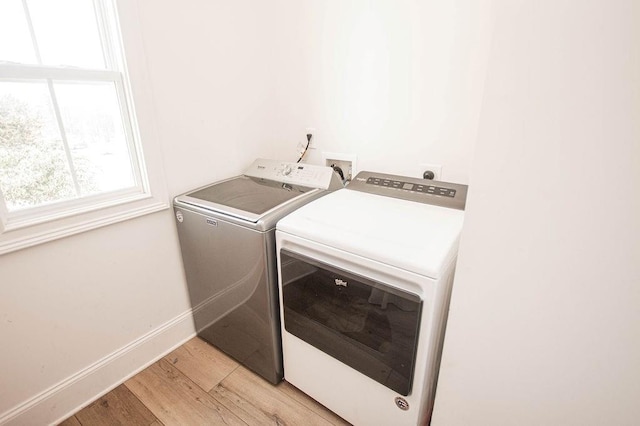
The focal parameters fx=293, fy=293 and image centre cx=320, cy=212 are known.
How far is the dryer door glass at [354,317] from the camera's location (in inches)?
37.2

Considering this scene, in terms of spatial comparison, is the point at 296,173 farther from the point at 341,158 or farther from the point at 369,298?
the point at 369,298

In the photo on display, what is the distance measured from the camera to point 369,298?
99 centimetres

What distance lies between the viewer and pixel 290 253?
116cm

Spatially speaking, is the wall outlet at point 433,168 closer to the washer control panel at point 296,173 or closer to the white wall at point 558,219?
the washer control panel at point 296,173

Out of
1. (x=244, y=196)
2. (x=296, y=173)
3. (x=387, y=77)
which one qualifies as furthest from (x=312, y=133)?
(x=244, y=196)

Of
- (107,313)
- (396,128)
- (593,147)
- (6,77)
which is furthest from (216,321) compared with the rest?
(593,147)

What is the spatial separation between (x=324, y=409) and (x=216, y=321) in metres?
0.72

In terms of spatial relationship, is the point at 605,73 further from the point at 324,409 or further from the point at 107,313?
the point at 107,313

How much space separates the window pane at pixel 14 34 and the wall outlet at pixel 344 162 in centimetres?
139

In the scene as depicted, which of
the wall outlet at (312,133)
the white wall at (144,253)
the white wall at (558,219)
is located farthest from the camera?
the wall outlet at (312,133)

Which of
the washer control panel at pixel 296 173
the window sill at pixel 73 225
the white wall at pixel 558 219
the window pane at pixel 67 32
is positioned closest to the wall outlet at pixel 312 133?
the washer control panel at pixel 296 173

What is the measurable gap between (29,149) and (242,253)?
90 cm

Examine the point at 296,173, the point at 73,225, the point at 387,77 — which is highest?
the point at 387,77

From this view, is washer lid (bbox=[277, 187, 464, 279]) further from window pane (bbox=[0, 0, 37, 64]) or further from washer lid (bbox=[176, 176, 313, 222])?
window pane (bbox=[0, 0, 37, 64])
